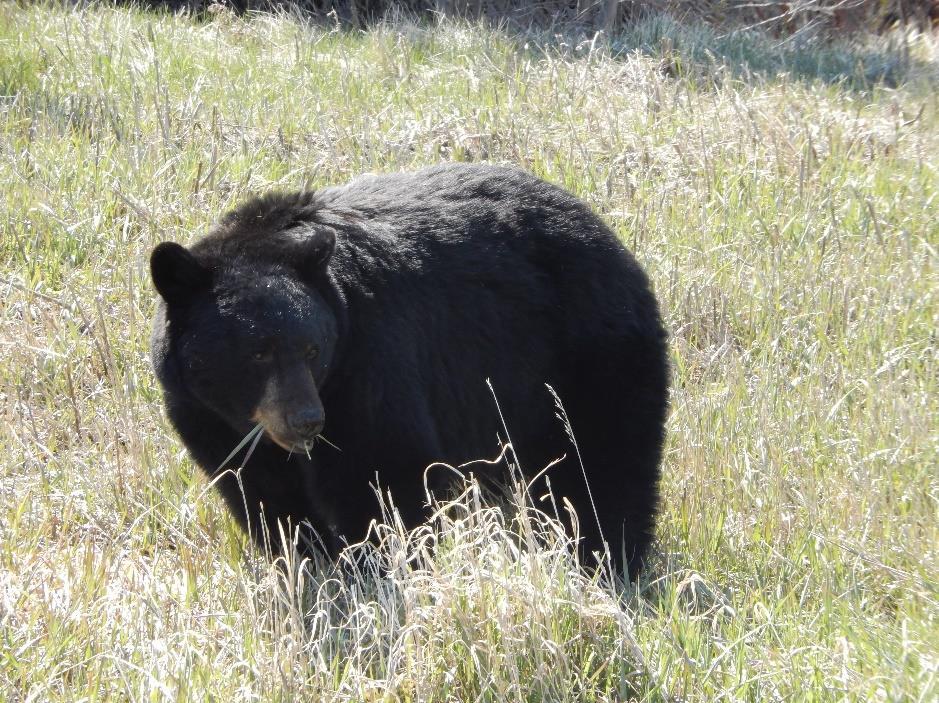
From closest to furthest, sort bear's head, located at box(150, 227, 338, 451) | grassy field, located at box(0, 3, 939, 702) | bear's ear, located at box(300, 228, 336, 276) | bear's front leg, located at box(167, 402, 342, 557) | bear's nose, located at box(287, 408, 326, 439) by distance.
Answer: grassy field, located at box(0, 3, 939, 702) → bear's nose, located at box(287, 408, 326, 439) → bear's head, located at box(150, 227, 338, 451) → bear's ear, located at box(300, 228, 336, 276) → bear's front leg, located at box(167, 402, 342, 557)

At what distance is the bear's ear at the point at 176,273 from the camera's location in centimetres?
332

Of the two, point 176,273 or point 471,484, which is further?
point 471,484

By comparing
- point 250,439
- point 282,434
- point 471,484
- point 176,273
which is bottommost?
point 471,484

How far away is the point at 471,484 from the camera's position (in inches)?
150

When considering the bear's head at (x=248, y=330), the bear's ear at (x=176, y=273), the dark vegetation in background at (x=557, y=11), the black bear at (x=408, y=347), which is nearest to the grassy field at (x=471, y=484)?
the black bear at (x=408, y=347)

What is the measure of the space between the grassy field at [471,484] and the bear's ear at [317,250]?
879 mm

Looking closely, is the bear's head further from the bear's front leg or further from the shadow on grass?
the shadow on grass

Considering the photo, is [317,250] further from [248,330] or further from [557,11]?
[557,11]

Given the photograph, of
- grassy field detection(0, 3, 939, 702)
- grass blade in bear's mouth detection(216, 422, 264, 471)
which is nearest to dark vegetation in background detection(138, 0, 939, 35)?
grassy field detection(0, 3, 939, 702)

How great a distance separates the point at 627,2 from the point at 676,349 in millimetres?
8345

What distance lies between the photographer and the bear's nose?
324 centimetres

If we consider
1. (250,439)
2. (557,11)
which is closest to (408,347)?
(250,439)

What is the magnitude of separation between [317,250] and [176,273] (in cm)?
42

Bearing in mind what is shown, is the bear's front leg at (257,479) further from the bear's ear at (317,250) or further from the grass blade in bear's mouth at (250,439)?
the bear's ear at (317,250)
